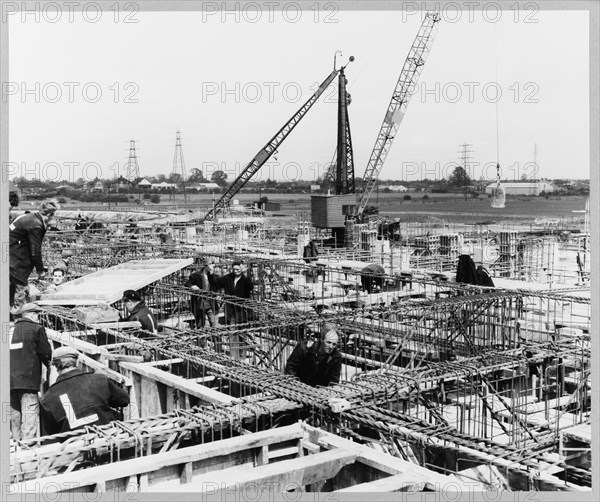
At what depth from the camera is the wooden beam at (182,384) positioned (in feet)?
26.7

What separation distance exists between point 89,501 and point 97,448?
2.60 feet

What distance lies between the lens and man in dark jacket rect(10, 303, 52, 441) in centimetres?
812

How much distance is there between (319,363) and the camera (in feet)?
29.7

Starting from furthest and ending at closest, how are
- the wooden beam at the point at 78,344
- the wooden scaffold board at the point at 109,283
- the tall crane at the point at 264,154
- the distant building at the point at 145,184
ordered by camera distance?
the distant building at the point at 145,184, the tall crane at the point at 264,154, the wooden scaffold board at the point at 109,283, the wooden beam at the point at 78,344

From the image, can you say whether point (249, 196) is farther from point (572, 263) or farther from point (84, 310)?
point (84, 310)

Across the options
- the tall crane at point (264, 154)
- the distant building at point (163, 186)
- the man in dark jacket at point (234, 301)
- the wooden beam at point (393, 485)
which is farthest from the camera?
the distant building at point (163, 186)

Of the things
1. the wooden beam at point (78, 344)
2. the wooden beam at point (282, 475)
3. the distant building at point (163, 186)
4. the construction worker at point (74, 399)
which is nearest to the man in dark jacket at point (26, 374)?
the construction worker at point (74, 399)

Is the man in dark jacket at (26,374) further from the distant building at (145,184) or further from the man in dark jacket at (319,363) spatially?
the distant building at (145,184)

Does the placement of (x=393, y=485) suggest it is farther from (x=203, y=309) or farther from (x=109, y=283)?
(x=203, y=309)

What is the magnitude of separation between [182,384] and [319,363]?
161 cm

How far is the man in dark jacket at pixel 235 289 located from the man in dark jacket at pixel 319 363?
4755 mm

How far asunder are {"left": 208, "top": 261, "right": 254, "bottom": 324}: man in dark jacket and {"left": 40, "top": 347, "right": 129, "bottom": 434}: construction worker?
661 cm

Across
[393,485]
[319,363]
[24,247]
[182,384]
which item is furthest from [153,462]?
[24,247]

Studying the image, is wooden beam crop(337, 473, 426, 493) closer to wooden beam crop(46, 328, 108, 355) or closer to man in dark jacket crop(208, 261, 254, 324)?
wooden beam crop(46, 328, 108, 355)
